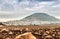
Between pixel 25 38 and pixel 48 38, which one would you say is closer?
pixel 25 38

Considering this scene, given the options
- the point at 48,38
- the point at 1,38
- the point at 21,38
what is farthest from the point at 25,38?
the point at 48,38

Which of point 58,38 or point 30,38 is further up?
point 30,38

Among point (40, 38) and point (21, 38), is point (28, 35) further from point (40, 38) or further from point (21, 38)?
point (40, 38)

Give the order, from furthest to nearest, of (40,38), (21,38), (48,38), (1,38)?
(40,38) < (48,38) < (1,38) < (21,38)

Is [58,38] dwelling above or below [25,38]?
below

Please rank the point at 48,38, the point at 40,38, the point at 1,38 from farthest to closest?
the point at 40,38, the point at 48,38, the point at 1,38

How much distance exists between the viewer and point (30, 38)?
13781 millimetres

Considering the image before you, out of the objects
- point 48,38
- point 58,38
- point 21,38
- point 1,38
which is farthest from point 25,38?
point 58,38

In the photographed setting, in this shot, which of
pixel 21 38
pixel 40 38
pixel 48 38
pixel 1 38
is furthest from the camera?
pixel 40 38

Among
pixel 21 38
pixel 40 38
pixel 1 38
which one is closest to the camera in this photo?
pixel 21 38

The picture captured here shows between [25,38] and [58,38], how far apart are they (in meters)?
6.06

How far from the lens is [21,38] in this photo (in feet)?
43.9

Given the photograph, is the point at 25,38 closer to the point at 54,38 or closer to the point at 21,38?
the point at 21,38

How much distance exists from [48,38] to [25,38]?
4.76m
